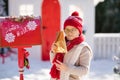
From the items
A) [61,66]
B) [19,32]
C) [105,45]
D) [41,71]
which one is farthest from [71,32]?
[105,45]

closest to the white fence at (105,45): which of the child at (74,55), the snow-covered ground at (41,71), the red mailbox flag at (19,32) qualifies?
the snow-covered ground at (41,71)

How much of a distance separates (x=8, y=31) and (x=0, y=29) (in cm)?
10

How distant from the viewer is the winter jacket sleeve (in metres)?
3.54

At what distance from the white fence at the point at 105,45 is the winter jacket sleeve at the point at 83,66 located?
6892 mm

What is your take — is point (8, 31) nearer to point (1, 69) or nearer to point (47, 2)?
point (1, 69)

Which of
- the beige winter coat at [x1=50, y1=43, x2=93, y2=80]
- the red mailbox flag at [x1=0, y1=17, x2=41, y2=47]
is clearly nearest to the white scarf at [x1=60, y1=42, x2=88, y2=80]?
the beige winter coat at [x1=50, y1=43, x2=93, y2=80]

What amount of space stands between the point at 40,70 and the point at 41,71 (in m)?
0.12

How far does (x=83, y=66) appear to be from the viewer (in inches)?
140

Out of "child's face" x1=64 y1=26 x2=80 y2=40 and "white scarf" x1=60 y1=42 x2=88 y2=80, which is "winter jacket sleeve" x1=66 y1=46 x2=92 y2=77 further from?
"child's face" x1=64 y1=26 x2=80 y2=40

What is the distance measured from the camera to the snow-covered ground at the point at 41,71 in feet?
27.2

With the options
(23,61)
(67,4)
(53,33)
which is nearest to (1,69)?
(53,33)

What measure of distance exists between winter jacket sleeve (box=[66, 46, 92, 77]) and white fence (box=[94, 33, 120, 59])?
6.89 meters

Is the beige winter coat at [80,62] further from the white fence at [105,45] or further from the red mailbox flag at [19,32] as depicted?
the white fence at [105,45]

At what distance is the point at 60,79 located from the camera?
371 centimetres
